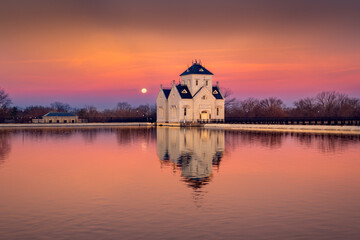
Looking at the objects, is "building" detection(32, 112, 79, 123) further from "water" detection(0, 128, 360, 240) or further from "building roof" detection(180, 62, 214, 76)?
"water" detection(0, 128, 360, 240)

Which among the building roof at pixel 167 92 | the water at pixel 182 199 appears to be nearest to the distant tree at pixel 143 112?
the building roof at pixel 167 92

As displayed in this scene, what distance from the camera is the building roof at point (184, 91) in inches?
3494

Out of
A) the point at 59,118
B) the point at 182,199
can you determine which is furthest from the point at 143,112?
the point at 182,199

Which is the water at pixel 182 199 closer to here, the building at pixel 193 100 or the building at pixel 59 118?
the building at pixel 193 100

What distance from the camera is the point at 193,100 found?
88688 mm

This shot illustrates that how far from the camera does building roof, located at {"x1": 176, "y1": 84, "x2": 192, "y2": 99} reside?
291ft

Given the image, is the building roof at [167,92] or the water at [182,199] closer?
the water at [182,199]

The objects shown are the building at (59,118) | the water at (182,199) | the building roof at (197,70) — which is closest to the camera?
the water at (182,199)

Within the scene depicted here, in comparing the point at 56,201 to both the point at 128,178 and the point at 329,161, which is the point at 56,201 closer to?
the point at 128,178

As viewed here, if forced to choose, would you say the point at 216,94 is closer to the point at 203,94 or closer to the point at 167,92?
the point at 203,94

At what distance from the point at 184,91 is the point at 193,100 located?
10.7 ft

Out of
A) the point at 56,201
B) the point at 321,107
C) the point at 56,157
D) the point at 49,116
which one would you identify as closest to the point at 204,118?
the point at 49,116

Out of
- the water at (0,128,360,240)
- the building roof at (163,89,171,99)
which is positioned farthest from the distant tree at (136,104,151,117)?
the water at (0,128,360,240)

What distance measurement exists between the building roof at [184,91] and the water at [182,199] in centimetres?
6752
